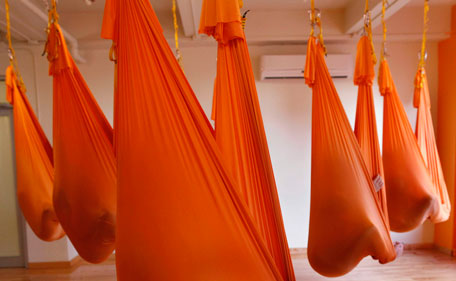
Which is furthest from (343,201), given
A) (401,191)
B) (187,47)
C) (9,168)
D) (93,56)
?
(9,168)

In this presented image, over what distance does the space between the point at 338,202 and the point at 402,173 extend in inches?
27.2

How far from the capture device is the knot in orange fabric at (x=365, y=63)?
4.10ft

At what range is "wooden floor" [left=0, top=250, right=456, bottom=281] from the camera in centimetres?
244

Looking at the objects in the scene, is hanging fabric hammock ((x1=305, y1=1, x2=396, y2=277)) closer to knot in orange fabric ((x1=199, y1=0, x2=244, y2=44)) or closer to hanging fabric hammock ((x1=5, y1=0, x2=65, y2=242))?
knot in orange fabric ((x1=199, y1=0, x2=244, y2=44))

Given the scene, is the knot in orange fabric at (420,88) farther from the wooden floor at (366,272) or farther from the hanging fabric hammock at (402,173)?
the wooden floor at (366,272)

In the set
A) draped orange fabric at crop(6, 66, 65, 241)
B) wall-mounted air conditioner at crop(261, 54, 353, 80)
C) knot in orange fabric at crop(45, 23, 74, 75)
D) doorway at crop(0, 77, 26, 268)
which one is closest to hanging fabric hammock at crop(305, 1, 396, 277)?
knot in orange fabric at crop(45, 23, 74, 75)

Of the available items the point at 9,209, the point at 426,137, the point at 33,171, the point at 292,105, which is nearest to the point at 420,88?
the point at 426,137

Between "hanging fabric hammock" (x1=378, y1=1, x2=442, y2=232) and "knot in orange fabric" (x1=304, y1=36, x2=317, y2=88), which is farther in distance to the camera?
"hanging fabric hammock" (x1=378, y1=1, x2=442, y2=232)

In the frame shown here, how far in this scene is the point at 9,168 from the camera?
281 cm

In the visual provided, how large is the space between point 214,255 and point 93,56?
284cm

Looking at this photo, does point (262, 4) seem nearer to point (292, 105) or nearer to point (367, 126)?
point (292, 105)

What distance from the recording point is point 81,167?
93 centimetres

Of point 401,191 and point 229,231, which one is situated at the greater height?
point 229,231

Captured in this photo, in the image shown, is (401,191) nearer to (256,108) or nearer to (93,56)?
(256,108)
